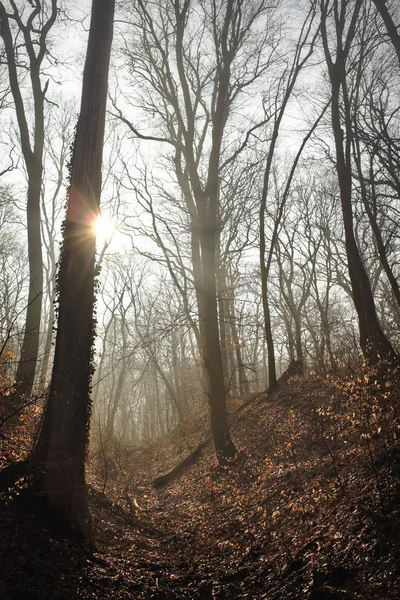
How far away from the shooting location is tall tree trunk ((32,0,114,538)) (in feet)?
15.1

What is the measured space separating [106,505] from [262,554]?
10.4ft

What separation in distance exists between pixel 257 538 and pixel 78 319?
3560 mm

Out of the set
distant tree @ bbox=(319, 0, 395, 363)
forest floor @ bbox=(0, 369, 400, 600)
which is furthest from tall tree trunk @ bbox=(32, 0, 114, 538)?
distant tree @ bbox=(319, 0, 395, 363)

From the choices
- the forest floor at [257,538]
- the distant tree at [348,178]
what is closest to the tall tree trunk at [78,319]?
the forest floor at [257,538]

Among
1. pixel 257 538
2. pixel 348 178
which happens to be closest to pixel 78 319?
pixel 257 538

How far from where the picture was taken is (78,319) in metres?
5.12

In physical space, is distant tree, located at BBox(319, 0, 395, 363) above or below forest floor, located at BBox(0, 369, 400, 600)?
above

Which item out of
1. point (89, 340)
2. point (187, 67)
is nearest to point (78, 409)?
point (89, 340)

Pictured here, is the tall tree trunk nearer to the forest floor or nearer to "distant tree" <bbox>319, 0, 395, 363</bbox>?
the forest floor

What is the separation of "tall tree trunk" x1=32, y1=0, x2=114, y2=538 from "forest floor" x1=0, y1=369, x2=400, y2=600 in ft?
1.64

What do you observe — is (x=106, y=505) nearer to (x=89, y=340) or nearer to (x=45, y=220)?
(x=89, y=340)

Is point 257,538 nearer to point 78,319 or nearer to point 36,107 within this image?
point 78,319

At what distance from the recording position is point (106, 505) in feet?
21.7

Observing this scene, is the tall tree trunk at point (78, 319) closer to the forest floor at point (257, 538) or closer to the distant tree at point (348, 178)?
the forest floor at point (257, 538)
